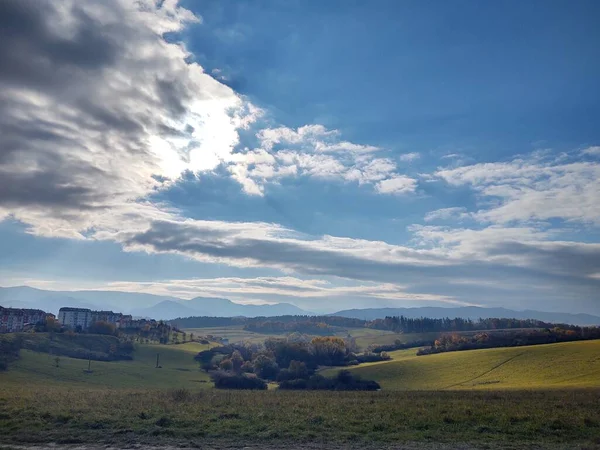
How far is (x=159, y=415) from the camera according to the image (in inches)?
896

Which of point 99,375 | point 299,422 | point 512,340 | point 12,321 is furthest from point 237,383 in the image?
point 12,321

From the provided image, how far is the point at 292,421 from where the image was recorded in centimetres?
2200

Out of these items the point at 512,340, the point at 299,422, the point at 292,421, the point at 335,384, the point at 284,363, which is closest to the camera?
the point at 299,422

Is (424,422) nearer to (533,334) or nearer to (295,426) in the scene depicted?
(295,426)

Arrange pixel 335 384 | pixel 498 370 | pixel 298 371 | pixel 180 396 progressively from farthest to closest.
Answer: pixel 298 371
pixel 498 370
pixel 335 384
pixel 180 396

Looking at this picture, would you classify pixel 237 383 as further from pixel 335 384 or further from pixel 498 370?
pixel 498 370

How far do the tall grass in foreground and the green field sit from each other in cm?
3460

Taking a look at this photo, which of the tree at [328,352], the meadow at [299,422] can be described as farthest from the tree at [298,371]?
the meadow at [299,422]

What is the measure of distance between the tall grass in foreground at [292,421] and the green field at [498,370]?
34596 mm

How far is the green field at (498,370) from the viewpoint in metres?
61.3

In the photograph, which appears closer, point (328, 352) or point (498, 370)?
point (498, 370)

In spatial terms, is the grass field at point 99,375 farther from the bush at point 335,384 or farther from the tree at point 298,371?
the tree at point 298,371

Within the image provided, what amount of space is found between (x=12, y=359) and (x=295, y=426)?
81580 mm

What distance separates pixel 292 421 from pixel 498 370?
6279 cm
